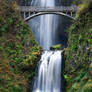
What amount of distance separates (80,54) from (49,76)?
327 cm

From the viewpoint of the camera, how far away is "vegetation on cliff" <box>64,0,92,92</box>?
11.5m

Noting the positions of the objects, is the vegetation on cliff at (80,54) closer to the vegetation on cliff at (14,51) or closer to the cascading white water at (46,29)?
the vegetation on cliff at (14,51)

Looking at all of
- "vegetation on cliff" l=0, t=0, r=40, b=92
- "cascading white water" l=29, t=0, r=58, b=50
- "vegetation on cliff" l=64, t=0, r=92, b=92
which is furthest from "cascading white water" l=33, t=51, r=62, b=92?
"cascading white water" l=29, t=0, r=58, b=50

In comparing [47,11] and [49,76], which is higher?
[47,11]

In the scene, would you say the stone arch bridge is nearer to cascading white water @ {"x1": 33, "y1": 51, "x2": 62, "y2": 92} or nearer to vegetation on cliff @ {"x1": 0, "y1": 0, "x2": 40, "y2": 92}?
vegetation on cliff @ {"x1": 0, "y1": 0, "x2": 40, "y2": 92}

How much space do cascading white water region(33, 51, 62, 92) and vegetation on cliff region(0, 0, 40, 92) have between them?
2.25 feet

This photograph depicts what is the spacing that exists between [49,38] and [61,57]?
33.6 feet

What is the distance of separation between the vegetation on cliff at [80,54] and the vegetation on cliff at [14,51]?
296cm

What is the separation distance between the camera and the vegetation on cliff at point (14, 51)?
1268cm

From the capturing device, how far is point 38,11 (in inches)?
752

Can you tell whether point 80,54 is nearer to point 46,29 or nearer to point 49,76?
point 49,76

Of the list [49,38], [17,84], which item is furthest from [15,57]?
[49,38]

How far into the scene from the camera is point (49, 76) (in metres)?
14.9

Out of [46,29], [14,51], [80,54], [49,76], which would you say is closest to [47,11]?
[14,51]
